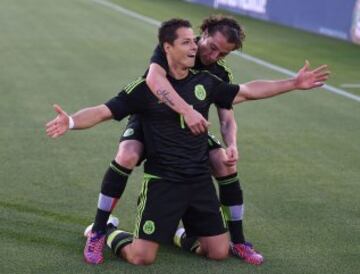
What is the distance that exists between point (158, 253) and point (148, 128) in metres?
0.88

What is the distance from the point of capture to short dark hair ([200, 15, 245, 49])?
552cm

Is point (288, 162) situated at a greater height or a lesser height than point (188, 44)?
lesser

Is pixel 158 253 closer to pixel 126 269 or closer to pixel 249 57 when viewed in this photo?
pixel 126 269

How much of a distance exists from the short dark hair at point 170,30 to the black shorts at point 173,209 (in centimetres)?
92

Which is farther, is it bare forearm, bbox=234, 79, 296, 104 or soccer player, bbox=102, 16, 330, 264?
bare forearm, bbox=234, 79, 296, 104

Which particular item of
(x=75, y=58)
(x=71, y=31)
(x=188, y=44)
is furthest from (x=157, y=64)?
(x=71, y=31)

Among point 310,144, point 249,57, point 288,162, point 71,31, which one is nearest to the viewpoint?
point 288,162

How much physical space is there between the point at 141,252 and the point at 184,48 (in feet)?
4.45

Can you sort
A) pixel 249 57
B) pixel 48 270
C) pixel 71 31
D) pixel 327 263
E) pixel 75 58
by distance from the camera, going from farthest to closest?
pixel 71 31, pixel 249 57, pixel 75 58, pixel 327 263, pixel 48 270

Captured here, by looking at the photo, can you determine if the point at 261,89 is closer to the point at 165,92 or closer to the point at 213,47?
the point at 213,47

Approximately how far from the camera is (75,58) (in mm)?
14859

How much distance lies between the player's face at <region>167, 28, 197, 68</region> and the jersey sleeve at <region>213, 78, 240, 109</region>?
34cm

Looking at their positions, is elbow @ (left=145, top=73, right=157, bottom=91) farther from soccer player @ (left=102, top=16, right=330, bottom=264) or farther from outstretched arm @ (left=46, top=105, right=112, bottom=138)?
outstretched arm @ (left=46, top=105, right=112, bottom=138)

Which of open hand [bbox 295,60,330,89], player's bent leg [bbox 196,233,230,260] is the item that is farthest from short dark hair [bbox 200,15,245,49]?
player's bent leg [bbox 196,233,230,260]
